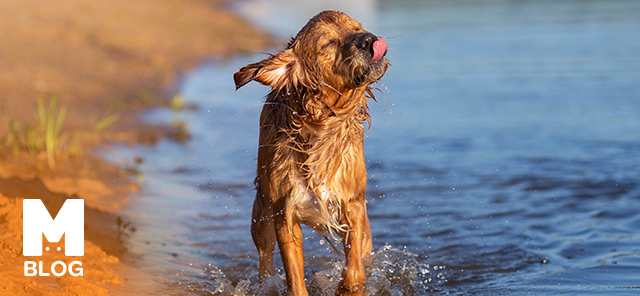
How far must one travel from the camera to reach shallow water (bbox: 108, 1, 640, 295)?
19.0 ft

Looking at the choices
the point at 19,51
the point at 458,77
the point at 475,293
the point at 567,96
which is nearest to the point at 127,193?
the point at 475,293

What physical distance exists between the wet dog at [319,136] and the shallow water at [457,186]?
63 cm

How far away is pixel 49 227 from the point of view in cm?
562

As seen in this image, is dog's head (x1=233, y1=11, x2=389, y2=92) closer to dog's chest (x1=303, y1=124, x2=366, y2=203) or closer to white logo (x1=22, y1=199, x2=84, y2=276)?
dog's chest (x1=303, y1=124, x2=366, y2=203)

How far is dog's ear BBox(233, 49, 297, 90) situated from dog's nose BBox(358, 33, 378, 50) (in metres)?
0.40

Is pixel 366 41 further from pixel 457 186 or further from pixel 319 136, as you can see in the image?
pixel 457 186

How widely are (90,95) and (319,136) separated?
7851 mm

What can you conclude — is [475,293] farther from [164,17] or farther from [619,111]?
[164,17]

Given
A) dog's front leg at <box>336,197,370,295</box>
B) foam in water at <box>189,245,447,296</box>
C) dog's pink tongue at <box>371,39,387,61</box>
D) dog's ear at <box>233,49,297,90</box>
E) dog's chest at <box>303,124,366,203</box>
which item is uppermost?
dog's pink tongue at <box>371,39,387,61</box>

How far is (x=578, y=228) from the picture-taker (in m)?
6.69

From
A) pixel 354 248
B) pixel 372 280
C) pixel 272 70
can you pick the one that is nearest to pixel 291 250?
pixel 354 248

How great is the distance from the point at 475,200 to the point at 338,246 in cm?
281

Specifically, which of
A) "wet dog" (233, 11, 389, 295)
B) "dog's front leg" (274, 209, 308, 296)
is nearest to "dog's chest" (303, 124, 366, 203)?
"wet dog" (233, 11, 389, 295)

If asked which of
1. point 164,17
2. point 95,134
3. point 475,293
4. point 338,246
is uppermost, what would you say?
point 164,17
